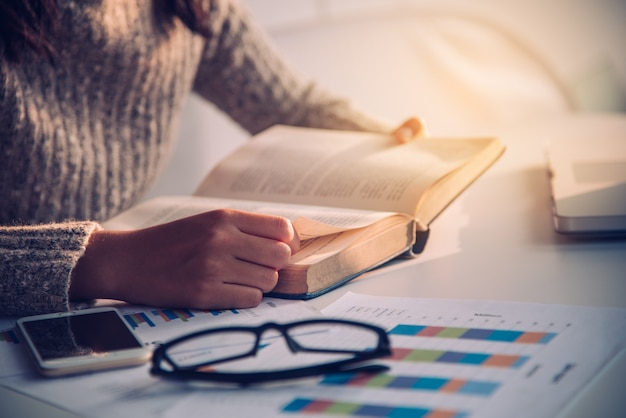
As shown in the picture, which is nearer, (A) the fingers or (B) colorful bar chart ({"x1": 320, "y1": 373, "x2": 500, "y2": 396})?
(B) colorful bar chart ({"x1": 320, "y1": 373, "x2": 500, "y2": 396})

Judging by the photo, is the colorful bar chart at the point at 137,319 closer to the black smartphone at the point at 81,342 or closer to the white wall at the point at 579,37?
the black smartphone at the point at 81,342

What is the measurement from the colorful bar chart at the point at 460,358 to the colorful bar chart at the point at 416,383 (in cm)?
2

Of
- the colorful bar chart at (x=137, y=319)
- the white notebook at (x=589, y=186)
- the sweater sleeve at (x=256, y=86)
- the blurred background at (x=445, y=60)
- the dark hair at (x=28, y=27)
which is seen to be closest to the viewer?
the colorful bar chart at (x=137, y=319)

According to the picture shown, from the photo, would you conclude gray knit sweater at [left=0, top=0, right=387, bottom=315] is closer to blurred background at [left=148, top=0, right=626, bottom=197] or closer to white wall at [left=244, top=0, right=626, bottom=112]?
blurred background at [left=148, top=0, right=626, bottom=197]

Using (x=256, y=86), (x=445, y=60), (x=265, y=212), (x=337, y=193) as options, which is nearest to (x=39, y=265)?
(x=265, y=212)

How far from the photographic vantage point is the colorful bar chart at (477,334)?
43cm

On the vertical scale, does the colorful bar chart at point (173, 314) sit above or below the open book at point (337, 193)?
below

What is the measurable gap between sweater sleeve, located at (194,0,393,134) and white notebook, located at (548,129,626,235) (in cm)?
32

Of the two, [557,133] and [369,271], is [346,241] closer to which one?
[369,271]

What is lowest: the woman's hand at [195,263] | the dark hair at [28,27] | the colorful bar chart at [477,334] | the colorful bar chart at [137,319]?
the colorful bar chart at [137,319]

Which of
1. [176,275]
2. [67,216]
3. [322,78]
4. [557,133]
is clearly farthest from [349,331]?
[322,78]

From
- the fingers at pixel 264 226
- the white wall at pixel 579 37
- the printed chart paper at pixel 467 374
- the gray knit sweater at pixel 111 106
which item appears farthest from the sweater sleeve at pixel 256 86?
the white wall at pixel 579 37

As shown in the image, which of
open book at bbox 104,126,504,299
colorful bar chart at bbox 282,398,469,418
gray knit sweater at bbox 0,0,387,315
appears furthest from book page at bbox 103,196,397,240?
colorful bar chart at bbox 282,398,469,418

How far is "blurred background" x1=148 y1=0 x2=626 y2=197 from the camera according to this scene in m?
Result: 1.66
